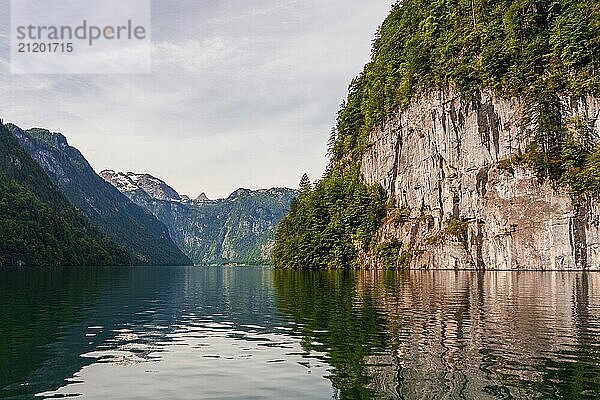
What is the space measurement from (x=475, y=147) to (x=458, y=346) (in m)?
95.1

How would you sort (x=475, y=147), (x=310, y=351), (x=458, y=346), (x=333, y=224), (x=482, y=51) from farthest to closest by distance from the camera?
(x=333, y=224), (x=482, y=51), (x=475, y=147), (x=458, y=346), (x=310, y=351)

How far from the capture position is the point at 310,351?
2227 centimetres

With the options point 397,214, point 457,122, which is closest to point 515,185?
point 457,122

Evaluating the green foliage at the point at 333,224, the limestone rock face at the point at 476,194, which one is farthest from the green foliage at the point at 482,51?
the green foliage at the point at 333,224

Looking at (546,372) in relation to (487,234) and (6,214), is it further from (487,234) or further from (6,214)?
(6,214)

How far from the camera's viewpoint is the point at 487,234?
105 meters

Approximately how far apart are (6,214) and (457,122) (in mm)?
166111

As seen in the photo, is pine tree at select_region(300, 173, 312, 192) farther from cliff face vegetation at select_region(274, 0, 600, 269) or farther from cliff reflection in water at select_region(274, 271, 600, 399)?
cliff reflection in water at select_region(274, 271, 600, 399)

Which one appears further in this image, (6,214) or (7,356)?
(6,214)

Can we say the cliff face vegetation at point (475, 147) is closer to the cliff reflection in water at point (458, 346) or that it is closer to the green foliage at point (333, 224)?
the green foliage at point (333, 224)

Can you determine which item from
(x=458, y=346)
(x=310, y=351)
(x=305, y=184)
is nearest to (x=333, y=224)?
(x=305, y=184)

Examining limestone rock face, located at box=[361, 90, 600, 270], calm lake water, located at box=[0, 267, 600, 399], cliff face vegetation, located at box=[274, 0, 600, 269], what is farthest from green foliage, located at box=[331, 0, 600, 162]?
calm lake water, located at box=[0, 267, 600, 399]

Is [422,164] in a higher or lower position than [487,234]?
higher

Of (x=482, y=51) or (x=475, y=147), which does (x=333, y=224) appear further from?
(x=482, y=51)
